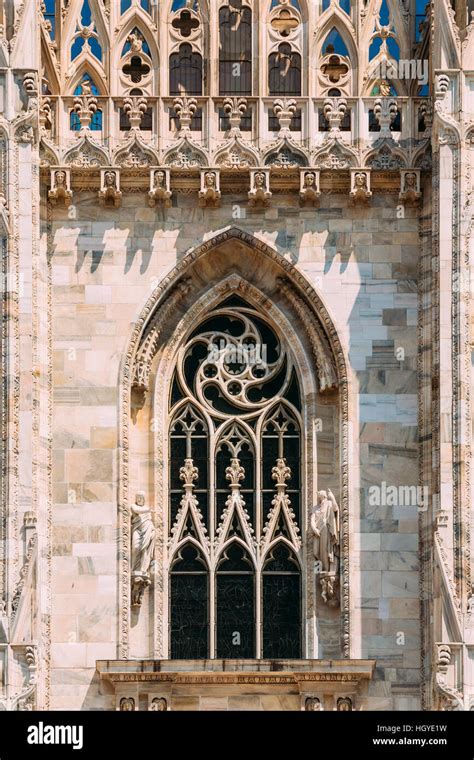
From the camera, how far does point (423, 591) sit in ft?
108

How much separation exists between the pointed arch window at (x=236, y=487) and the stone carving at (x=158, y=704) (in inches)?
34.1

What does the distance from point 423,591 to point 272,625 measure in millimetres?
1584

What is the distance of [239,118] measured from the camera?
34.0 m

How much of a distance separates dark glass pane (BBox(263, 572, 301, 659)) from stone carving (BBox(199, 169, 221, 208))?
3898mm

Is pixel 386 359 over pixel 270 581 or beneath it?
over

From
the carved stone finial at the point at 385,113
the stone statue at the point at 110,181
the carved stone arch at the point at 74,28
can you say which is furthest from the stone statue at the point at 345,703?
the carved stone arch at the point at 74,28

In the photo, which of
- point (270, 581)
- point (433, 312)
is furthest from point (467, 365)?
point (270, 581)

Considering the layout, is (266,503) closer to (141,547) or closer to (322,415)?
(322,415)

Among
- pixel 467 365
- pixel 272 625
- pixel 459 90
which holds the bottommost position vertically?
pixel 272 625

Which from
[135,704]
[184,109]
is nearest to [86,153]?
[184,109]

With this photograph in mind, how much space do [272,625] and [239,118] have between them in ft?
17.1

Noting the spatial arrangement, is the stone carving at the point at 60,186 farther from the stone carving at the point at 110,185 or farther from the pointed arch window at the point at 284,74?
the pointed arch window at the point at 284,74

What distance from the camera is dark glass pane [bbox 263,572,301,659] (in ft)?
109

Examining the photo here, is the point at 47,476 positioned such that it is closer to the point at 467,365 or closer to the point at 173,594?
the point at 173,594
